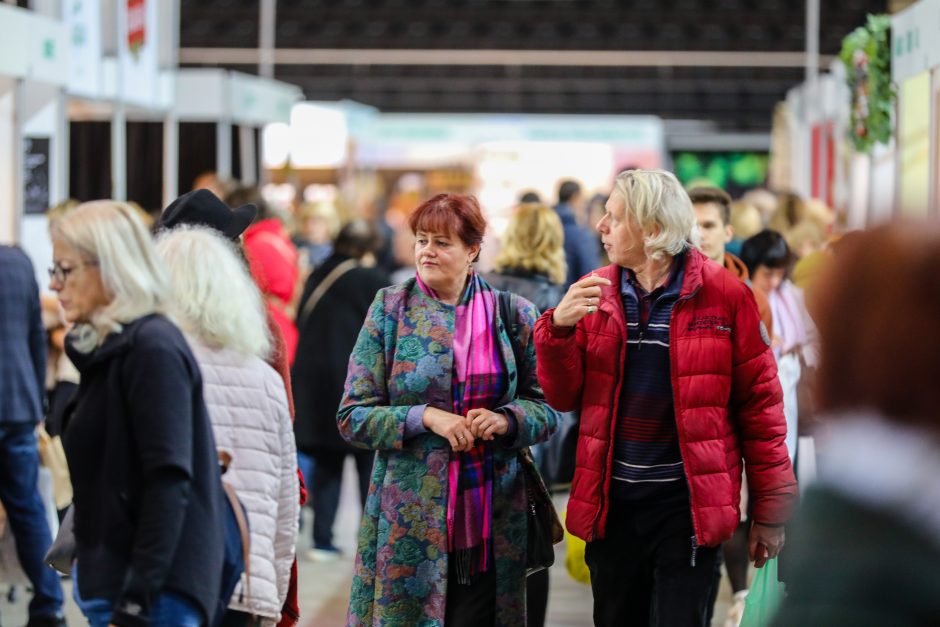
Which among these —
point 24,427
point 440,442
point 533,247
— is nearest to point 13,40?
point 24,427

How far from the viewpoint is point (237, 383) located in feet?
10.7

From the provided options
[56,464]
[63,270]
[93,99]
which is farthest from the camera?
[93,99]

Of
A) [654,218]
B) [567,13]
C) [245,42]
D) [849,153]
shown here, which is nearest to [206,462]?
[654,218]

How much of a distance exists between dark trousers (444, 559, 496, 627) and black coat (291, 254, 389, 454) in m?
3.35

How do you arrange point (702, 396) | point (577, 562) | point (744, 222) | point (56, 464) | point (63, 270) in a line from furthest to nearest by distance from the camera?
point (744, 222) → point (56, 464) → point (577, 562) → point (702, 396) → point (63, 270)

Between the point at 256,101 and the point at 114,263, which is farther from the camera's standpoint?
the point at 256,101

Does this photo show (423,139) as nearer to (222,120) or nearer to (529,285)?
(222,120)

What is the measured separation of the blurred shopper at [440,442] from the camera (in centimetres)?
369

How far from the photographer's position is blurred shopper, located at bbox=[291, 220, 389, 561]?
7.06 metres

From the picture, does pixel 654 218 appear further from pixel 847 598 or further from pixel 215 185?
pixel 215 185

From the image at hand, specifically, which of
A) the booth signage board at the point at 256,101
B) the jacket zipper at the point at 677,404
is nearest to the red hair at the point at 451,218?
the jacket zipper at the point at 677,404

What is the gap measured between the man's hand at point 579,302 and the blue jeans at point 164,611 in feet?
3.95

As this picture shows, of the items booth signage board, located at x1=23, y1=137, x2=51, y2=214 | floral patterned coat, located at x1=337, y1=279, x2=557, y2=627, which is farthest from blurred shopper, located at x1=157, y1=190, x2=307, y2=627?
booth signage board, located at x1=23, y1=137, x2=51, y2=214

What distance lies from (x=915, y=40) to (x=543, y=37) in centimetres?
2146
